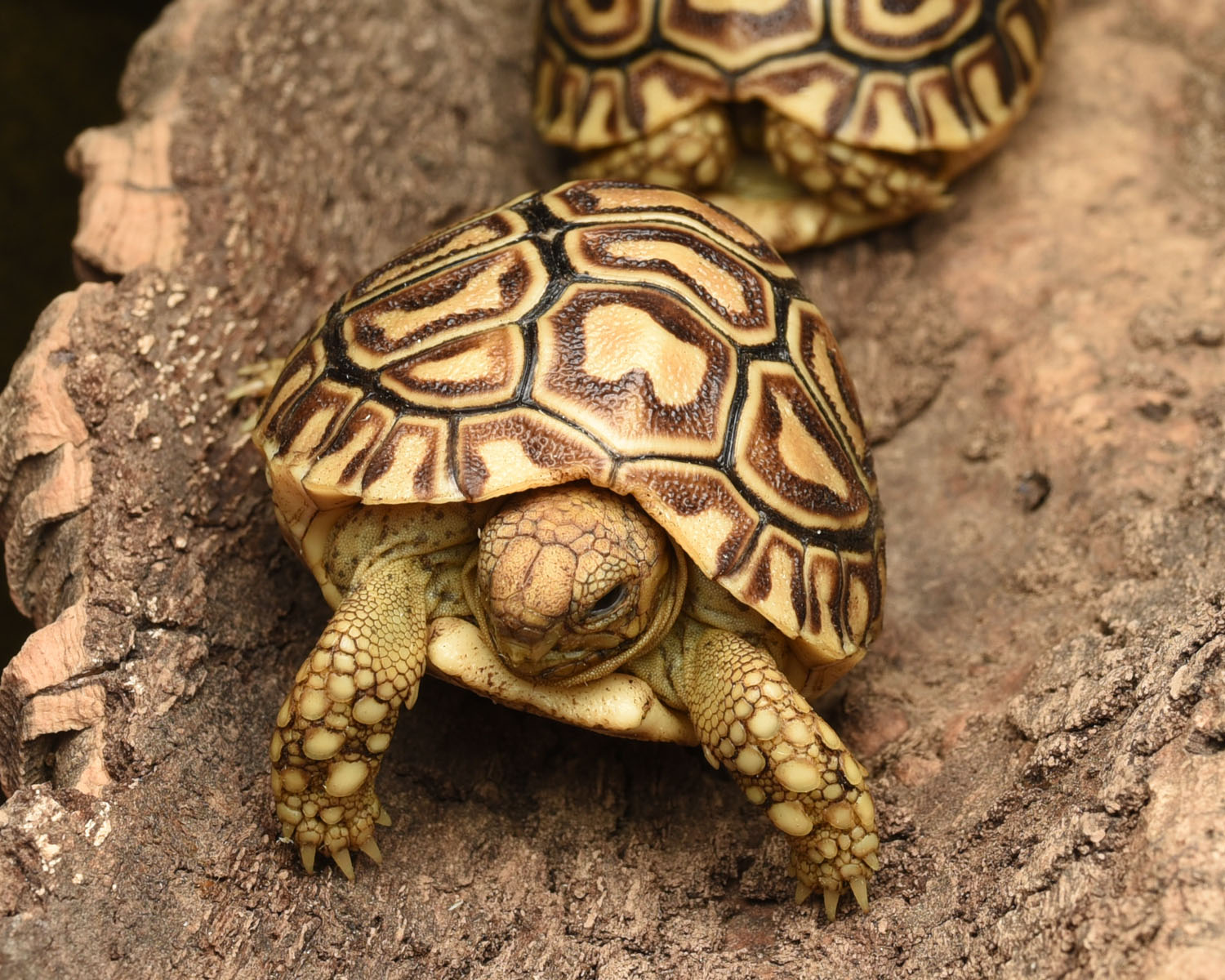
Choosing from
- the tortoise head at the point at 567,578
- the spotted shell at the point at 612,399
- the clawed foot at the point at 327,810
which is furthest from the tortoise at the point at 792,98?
the clawed foot at the point at 327,810

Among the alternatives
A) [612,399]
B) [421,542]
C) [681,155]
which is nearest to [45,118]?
[681,155]

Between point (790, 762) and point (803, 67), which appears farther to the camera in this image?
point (803, 67)

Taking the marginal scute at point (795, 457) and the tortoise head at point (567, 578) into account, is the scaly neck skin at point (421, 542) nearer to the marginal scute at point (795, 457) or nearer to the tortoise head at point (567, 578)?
the tortoise head at point (567, 578)

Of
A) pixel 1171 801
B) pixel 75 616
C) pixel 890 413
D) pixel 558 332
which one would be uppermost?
pixel 558 332

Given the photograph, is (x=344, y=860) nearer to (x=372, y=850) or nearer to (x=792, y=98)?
(x=372, y=850)

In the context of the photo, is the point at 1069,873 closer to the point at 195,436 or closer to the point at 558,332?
the point at 558,332

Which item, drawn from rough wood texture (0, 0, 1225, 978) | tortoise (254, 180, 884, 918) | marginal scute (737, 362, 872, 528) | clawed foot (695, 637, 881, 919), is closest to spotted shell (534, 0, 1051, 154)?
rough wood texture (0, 0, 1225, 978)

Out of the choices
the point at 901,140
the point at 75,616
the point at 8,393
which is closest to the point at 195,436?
the point at 8,393

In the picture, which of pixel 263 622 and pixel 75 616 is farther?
pixel 263 622
